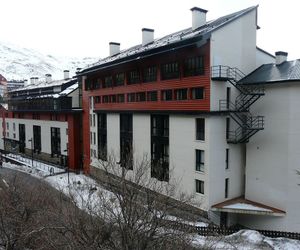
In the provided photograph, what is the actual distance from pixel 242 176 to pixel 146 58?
1678cm

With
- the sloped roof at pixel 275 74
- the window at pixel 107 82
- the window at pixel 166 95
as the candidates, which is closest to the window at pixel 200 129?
the window at pixel 166 95

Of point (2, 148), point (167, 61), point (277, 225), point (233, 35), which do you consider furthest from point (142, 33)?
point (2, 148)

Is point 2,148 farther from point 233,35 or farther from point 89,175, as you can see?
point 233,35

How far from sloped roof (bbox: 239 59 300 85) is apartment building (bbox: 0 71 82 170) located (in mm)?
30276

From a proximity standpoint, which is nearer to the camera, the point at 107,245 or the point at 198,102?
the point at 107,245

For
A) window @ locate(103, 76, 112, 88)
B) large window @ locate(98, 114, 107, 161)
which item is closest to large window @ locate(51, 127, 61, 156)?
large window @ locate(98, 114, 107, 161)

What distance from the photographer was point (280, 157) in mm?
28922

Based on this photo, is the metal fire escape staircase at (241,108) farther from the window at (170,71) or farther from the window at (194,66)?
the window at (170,71)

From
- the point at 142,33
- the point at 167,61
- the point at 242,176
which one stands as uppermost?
the point at 142,33

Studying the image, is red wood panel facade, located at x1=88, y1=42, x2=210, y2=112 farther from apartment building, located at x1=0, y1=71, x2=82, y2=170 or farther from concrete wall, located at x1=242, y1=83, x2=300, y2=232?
apartment building, located at x1=0, y1=71, x2=82, y2=170

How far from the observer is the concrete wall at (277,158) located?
2806 centimetres

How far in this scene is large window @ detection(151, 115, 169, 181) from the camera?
34031mm

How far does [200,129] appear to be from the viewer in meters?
30.1

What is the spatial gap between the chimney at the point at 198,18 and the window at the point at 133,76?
8616 millimetres
